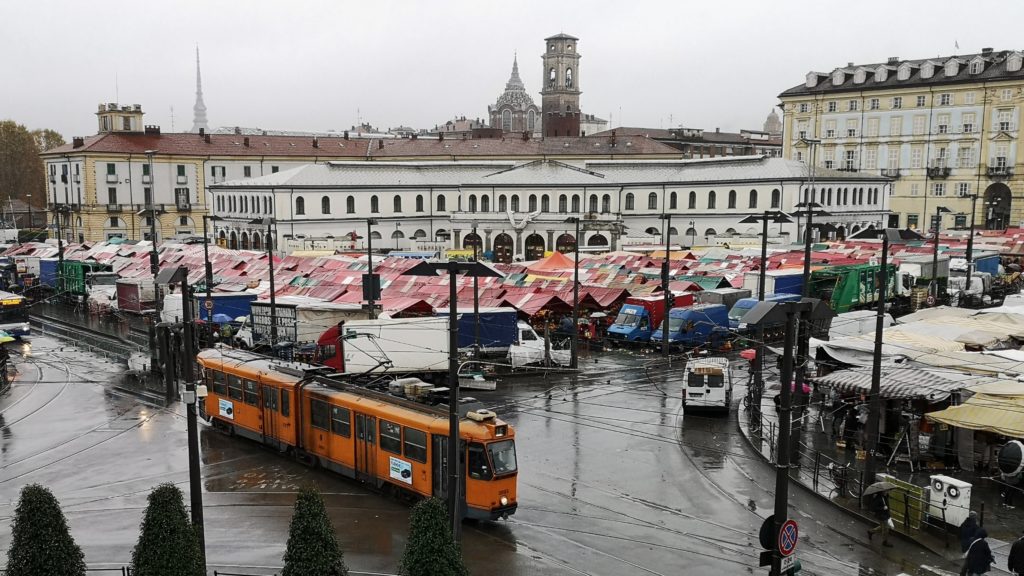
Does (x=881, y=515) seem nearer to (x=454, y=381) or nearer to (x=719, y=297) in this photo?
(x=454, y=381)

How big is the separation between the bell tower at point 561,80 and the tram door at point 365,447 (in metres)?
127

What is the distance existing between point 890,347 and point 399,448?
15.6 meters

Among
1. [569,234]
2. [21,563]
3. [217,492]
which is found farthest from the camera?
[569,234]

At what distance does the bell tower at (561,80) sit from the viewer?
144250mm

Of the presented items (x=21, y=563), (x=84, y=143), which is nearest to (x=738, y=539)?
(x=21, y=563)

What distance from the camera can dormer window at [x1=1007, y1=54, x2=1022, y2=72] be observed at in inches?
3723

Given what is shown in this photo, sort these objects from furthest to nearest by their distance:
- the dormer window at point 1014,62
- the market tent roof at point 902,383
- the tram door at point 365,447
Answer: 1. the dormer window at point 1014,62
2. the market tent roof at point 902,383
3. the tram door at point 365,447

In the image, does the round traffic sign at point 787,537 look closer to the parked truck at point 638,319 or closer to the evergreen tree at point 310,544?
the evergreen tree at point 310,544

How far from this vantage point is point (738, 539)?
17.4m

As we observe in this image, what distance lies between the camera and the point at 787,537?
12.3 meters

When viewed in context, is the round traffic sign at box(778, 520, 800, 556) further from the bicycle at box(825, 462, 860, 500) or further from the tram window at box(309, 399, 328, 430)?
the tram window at box(309, 399, 328, 430)

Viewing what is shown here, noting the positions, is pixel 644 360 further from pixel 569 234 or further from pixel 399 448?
pixel 569 234

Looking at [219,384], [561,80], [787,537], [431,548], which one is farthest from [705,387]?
[561,80]

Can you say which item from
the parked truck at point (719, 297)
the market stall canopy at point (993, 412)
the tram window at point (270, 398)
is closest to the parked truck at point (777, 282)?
the parked truck at point (719, 297)
